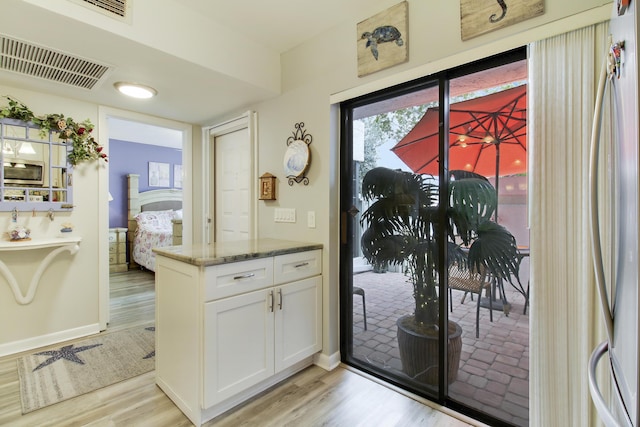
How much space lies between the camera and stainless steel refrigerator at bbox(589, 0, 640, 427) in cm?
55

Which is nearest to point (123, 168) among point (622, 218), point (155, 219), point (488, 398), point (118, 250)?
point (155, 219)

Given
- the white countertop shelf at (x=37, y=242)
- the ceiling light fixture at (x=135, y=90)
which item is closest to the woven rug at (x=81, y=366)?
the white countertop shelf at (x=37, y=242)

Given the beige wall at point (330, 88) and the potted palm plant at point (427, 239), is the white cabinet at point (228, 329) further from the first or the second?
the potted palm plant at point (427, 239)

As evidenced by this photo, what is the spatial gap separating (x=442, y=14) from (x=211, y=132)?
2.63 metres

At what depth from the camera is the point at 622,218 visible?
2.25 feet

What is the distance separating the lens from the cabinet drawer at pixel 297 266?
2023 mm

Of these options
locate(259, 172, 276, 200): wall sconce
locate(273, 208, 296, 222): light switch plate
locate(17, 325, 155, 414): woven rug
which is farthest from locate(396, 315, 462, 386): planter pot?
locate(17, 325, 155, 414): woven rug

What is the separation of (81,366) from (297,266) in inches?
70.0

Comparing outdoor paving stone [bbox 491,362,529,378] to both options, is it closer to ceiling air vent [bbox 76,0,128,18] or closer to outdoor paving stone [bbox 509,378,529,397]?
outdoor paving stone [bbox 509,378,529,397]

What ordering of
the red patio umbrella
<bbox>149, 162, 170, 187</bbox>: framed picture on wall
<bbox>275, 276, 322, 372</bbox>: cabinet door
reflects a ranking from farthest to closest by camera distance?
1. <bbox>149, 162, 170, 187</bbox>: framed picture on wall
2. <bbox>275, 276, 322, 372</bbox>: cabinet door
3. the red patio umbrella

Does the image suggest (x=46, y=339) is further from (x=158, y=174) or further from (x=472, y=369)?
(x=158, y=174)

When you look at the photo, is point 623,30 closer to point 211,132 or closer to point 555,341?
point 555,341

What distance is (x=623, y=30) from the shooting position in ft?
2.10

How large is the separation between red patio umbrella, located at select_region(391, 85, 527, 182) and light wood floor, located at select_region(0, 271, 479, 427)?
1.46 meters
